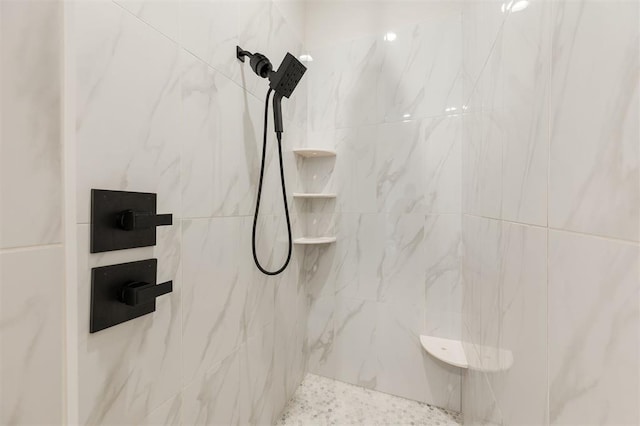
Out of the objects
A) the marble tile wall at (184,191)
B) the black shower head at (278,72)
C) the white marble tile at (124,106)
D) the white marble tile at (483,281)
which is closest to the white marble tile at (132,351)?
the marble tile wall at (184,191)

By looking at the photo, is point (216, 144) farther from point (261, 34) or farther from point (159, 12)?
point (261, 34)

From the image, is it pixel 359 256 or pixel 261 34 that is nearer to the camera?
pixel 261 34

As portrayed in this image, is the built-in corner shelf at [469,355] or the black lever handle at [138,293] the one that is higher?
the black lever handle at [138,293]

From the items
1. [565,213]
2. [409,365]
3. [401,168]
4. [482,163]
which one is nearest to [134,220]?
[565,213]

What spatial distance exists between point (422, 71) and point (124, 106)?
134 centimetres

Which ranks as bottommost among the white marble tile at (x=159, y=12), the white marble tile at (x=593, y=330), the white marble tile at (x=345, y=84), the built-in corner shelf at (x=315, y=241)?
the built-in corner shelf at (x=315, y=241)

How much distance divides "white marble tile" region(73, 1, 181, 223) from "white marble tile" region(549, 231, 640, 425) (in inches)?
32.2

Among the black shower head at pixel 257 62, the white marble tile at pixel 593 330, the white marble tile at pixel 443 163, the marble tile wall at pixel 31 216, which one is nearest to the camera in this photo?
the white marble tile at pixel 593 330

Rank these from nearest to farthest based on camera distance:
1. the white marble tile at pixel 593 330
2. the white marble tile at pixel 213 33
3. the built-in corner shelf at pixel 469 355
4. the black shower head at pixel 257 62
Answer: the white marble tile at pixel 593 330 < the built-in corner shelf at pixel 469 355 < the white marble tile at pixel 213 33 < the black shower head at pixel 257 62

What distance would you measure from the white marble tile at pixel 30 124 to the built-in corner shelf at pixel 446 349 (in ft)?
4.66

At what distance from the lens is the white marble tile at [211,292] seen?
79 cm

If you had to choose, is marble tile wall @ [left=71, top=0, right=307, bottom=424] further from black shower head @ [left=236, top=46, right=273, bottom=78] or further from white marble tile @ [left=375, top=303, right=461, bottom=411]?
white marble tile @ [left=375, top=303, right=461, bottom=411]

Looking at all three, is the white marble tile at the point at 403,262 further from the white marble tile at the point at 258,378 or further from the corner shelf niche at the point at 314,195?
the white marble tile at the point at 258,378

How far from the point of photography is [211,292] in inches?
34.2
